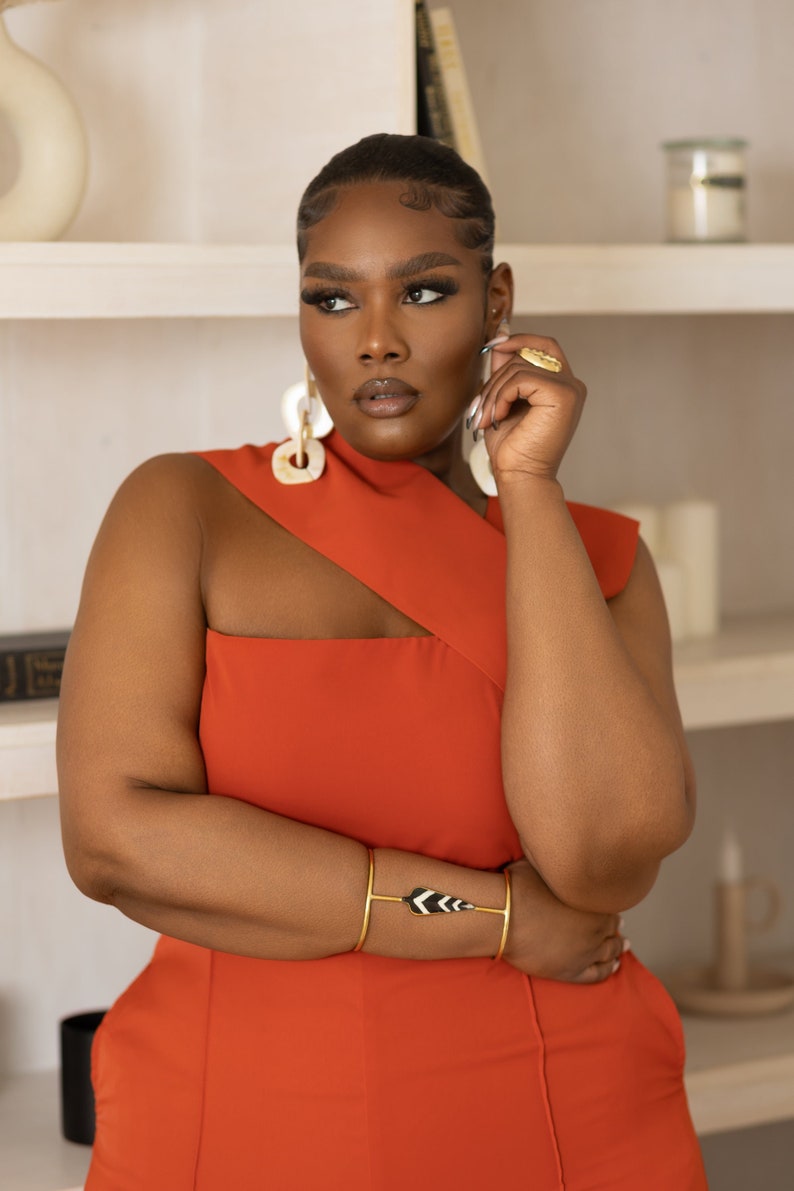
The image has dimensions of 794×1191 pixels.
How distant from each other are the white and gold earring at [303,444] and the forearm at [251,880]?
1.09 feet

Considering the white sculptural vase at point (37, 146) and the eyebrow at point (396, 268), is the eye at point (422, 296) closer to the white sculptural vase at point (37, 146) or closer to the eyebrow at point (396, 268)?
the eyebrow at point (396, 268)

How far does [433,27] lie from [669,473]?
0.88m

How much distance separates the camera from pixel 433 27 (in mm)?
1808

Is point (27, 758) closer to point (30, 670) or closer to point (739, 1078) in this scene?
point (30, 670)

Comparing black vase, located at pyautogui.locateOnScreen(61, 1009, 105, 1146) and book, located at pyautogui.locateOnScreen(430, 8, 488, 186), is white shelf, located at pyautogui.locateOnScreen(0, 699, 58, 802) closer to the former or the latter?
black vase, located at pyautogui.locateOnScreen(61, 1009, 105, 1146)

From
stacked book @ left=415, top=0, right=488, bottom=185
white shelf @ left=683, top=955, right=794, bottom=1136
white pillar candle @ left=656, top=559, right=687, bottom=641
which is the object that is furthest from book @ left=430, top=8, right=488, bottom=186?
white shelf @ left=683, top=955, right=794, bottom=1136

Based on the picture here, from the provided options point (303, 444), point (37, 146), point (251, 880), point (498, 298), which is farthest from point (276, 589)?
point (37, 146)

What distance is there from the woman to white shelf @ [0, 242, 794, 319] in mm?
322

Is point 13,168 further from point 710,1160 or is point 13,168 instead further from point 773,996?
point 710,1160

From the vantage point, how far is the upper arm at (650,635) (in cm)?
141

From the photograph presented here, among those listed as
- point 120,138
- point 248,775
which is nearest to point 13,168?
point 120,138

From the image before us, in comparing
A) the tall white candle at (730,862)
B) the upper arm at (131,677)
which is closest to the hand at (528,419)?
the upper arm at (131,677)

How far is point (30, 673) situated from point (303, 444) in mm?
573

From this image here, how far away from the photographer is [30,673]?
Answer: 1805mm
